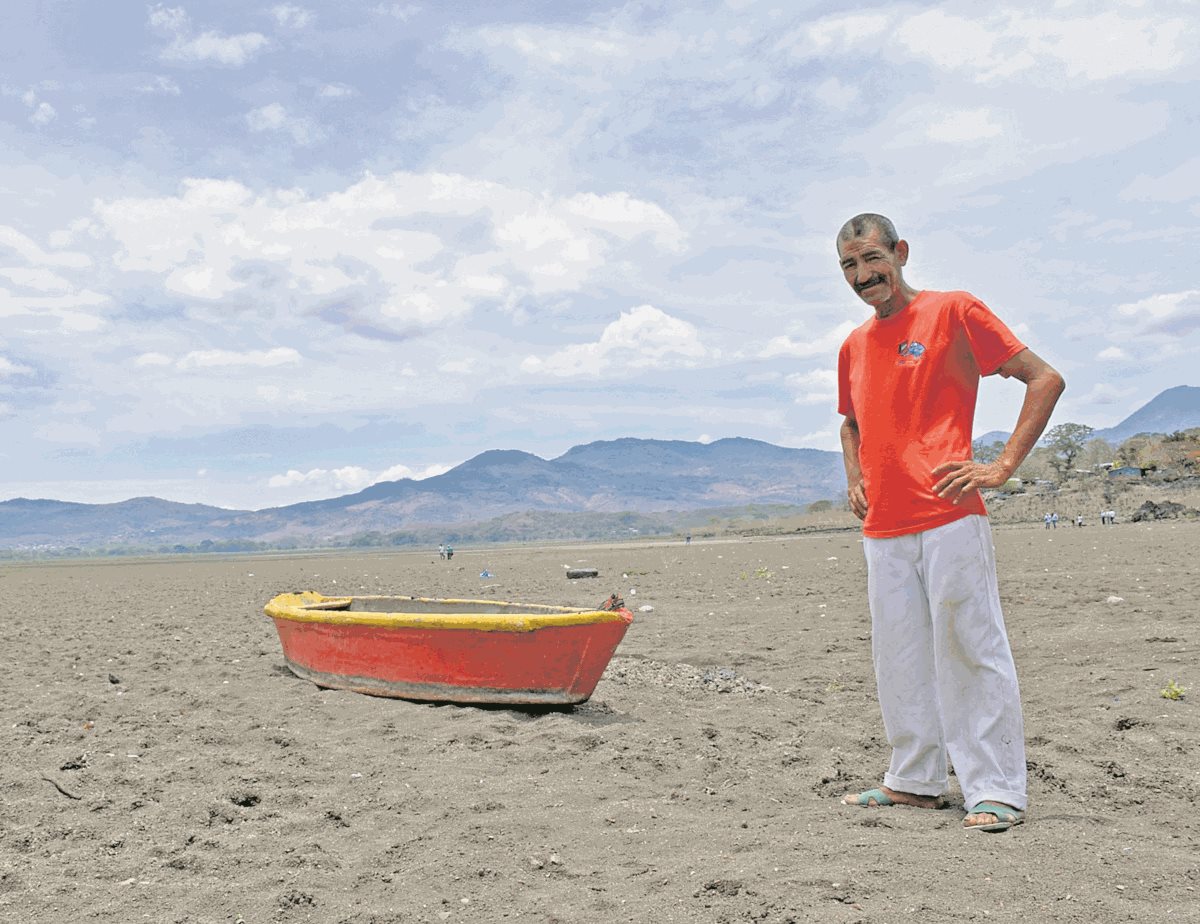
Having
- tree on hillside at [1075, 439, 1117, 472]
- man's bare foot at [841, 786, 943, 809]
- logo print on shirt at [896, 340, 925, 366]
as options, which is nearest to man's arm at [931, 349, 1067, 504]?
logo print on shirt at [896, 340, 925, 366]

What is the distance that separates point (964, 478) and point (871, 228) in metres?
1.26

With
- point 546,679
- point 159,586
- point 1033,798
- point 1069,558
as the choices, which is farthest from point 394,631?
point 159,586

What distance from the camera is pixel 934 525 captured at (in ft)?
13.2

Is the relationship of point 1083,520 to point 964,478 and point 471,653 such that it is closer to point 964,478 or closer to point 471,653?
point 471,653

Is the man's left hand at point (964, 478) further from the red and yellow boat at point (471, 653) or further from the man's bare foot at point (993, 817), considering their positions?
the red and yellow boat at point (471, 653)

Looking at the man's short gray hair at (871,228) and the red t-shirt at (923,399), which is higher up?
the man's short gray hair at (871,228)

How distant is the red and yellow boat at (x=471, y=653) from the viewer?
6.60m

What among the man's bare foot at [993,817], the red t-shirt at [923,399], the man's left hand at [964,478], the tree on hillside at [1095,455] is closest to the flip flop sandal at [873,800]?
the man's bare foot at [993,817]

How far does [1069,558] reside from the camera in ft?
59.9

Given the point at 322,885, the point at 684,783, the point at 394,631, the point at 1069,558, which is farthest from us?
the point at 1069,558

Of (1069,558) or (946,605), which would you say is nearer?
(946,605)

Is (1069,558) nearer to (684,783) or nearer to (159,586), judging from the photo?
(684,783)

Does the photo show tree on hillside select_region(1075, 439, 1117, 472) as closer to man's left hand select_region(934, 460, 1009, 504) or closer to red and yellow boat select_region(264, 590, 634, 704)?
red and yellow boat select_region(264, 590, 634, 704)

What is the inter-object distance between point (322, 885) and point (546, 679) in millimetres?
2992
